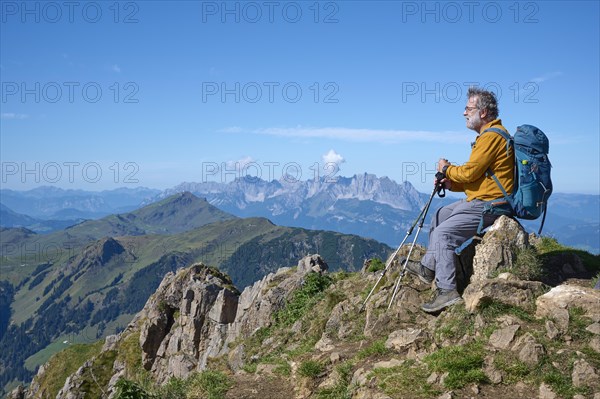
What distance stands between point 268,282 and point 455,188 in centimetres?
2256

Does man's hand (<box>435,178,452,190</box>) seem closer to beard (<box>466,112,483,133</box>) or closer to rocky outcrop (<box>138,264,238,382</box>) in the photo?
beard (<box>466,112,483,133</box>)

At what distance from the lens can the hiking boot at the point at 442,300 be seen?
38.2 ft

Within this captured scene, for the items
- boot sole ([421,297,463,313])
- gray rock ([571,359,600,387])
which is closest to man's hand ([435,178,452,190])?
boot sole ([421,297,463,313])

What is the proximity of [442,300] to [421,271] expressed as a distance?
1570 millimetres

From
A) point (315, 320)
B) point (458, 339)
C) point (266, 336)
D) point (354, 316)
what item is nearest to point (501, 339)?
point (458, 339)

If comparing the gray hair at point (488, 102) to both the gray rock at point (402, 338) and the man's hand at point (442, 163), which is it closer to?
the man's hand at point (442, 163)

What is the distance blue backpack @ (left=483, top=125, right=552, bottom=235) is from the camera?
461 inches

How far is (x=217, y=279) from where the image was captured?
49062 millimetres

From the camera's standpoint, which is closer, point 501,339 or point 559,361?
point 559,361

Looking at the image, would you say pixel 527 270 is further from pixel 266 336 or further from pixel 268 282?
pixel 268 282

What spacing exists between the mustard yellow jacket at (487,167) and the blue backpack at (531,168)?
0.19 meters

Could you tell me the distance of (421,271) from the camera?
43.8 ft

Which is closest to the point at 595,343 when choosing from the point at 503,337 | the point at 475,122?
the point at 503,337

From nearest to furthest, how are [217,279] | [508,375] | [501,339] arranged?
[508,375] < [501,339] < [217,279]
